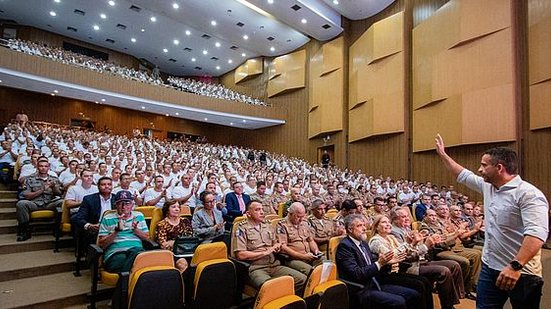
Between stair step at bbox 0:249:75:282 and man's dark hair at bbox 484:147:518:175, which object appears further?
stair step at bbox 0:249:75:282

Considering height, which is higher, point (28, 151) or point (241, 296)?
point (28, 151)

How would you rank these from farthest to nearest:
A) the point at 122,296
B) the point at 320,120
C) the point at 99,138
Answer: the point at 320,120, the point at 99,138, the point at 122,296

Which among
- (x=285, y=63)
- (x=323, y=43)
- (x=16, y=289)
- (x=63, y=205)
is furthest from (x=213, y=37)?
(x=16, y=289)

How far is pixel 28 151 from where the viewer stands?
208 inches

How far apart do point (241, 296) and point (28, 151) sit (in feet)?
15.2

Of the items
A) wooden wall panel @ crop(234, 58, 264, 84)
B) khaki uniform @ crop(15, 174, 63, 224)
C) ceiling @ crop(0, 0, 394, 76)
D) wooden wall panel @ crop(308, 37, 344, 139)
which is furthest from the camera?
wooden wall panel @ crop(234, 58, 264, 84)

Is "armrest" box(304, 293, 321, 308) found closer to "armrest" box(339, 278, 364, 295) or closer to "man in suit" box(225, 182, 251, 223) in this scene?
"armrest" box(339, 278, 364, 295)

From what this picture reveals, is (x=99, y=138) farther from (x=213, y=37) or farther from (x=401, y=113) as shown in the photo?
(x=401, y=113)

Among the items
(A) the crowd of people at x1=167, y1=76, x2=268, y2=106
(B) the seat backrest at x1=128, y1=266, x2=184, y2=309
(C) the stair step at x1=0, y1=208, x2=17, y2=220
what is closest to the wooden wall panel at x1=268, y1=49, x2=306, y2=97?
(A) the crowd of people at x1=167, y1=76, x2=268, y2=106

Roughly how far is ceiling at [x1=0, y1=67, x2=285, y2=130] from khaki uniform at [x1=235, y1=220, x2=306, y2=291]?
9.82 meters

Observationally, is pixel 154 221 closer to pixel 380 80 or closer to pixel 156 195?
pixel 156 195

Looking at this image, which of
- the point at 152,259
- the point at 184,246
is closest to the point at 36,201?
the point at 184,246

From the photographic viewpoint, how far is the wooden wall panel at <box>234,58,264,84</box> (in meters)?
16.5

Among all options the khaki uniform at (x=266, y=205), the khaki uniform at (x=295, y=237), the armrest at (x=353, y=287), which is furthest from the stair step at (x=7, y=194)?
the armrest at (x=353, y=287)
